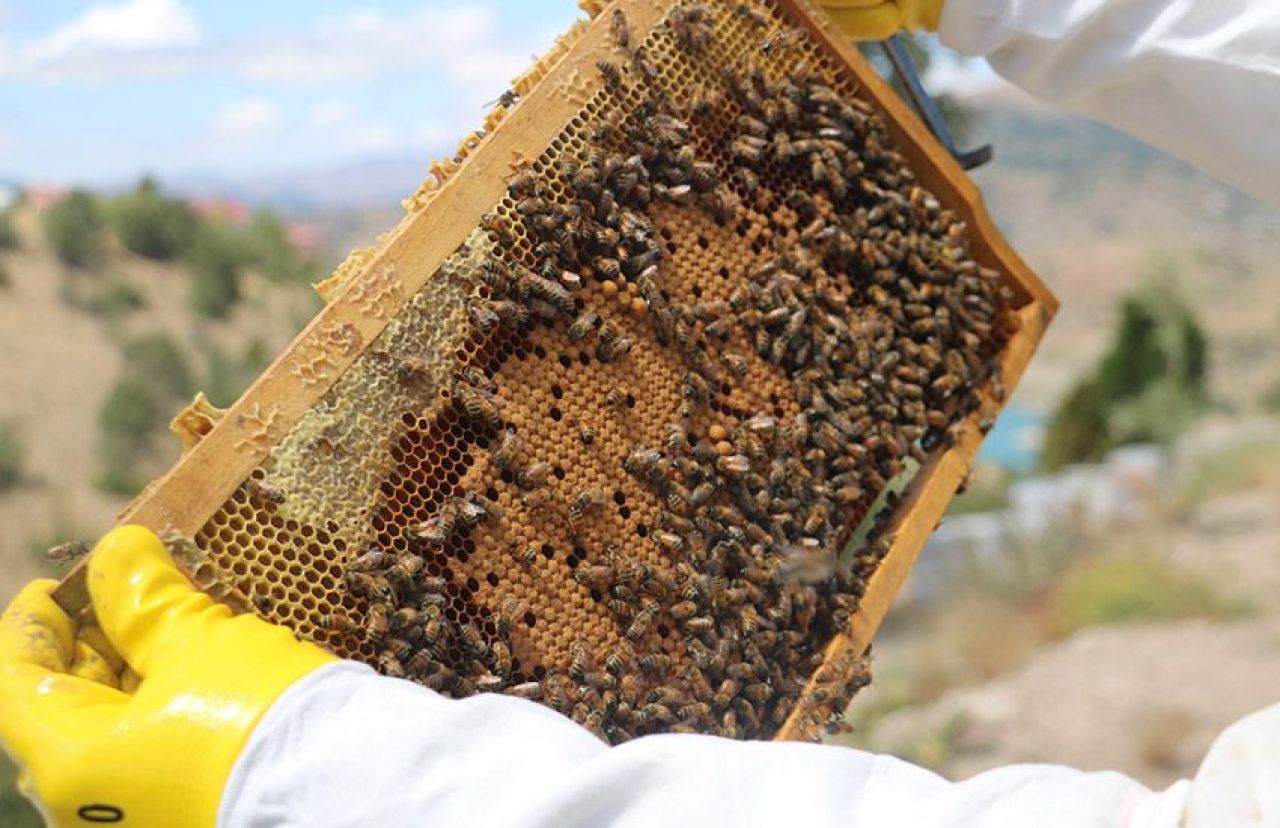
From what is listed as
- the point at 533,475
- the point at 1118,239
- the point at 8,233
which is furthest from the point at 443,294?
the point at 1118,239

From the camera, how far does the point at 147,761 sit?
204 centimetres

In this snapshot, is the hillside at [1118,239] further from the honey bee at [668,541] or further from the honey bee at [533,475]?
the honey bee at [533,475]

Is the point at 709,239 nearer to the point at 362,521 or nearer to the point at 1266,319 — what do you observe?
the point at 362,521

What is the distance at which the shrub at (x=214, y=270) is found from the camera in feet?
47.1

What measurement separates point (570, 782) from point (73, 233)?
14468 mm

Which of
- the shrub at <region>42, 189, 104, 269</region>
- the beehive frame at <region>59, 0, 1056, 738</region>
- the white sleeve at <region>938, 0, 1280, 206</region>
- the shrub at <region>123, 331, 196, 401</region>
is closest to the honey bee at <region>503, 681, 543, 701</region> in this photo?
the beehive frame at <region>59, 0, 1056, 738</region>

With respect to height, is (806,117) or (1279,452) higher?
(806,117)

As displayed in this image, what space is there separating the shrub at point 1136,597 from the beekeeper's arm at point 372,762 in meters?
11.1

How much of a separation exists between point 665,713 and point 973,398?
1521mm

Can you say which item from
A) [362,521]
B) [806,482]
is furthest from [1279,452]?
[362,521]

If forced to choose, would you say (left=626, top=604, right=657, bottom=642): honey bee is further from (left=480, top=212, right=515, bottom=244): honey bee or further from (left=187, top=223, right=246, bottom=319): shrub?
(left=187, top=223, right=246, bottom=319): shrub

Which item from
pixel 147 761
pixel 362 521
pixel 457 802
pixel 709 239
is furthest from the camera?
pixel 709 239

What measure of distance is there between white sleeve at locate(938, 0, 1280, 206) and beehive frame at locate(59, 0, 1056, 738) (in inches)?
19.3

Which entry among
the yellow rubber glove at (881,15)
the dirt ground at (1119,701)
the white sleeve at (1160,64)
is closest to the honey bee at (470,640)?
the yellow rubber glove at (881,15)
